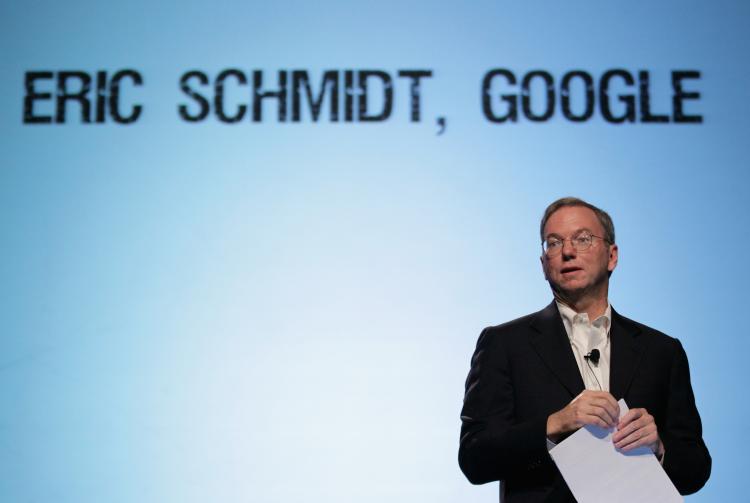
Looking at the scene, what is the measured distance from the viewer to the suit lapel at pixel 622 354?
1.95 metres

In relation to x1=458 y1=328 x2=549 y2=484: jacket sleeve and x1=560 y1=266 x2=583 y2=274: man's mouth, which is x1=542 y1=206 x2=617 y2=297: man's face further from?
x1=458 y1=328 x2=549 y2=484: jacket sleeve

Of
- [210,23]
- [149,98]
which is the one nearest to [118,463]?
[149,98]

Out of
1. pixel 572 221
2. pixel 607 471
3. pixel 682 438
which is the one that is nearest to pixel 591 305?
pixel 572 221

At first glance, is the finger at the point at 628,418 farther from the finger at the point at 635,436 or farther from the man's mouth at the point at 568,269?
the man's mouth at the point at 568,269

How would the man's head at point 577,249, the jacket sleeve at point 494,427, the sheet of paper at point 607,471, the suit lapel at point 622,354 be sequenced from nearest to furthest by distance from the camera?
1. the sheet of paper at point 607,471
2. the jacket sleeve at point 494,427
3. the suit lapel at point 622,354
4. the man's head at point 577,249

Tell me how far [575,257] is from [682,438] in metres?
0.44

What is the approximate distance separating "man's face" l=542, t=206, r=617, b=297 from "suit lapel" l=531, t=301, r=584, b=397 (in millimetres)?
75

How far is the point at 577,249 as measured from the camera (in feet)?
6.81

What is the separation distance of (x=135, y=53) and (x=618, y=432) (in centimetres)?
272

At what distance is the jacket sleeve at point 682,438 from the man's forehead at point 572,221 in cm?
33

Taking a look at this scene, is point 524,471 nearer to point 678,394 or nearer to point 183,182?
point 678,394

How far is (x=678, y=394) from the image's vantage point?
2.02 metres

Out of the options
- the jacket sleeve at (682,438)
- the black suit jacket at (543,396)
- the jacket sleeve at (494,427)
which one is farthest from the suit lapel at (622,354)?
the jacket sleeve at (494,427)

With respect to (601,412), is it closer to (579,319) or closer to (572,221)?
(579,319)
